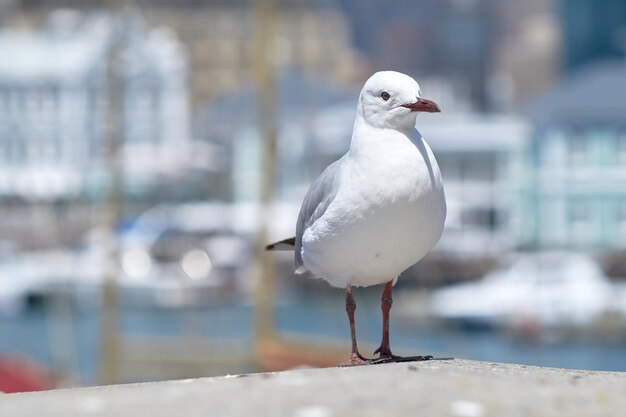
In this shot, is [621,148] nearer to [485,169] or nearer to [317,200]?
[485,169]

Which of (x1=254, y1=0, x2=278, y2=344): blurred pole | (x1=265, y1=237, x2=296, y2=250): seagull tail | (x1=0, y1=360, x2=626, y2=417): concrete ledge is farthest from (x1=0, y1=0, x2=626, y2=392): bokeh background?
(x1=0, y1=360, x2=626, y2=417): concrete ledge

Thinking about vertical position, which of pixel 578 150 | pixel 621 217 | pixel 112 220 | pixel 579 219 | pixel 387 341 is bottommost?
pixel 579 219

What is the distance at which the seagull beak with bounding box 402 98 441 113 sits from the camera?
17.1 ft

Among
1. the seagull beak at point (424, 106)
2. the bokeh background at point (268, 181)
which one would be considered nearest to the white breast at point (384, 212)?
the seagull beak at point (424, 106)

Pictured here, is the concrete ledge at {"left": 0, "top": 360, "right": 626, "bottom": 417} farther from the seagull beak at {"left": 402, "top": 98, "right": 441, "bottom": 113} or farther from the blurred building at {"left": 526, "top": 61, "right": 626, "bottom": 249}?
the blurred building at {"left": 526, "top": 61, "right": 626, "bottom": 249}

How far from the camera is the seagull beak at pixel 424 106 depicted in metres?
5.22

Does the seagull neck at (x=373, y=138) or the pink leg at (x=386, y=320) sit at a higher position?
the seagull neck at (x=373, y=138)

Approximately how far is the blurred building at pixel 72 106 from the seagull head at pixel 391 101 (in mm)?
69748

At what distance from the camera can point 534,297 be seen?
139 ft

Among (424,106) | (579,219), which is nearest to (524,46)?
(579,219)

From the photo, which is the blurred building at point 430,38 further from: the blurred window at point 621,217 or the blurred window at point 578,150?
the blurred window at point 621,217

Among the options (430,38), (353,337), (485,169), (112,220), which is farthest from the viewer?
(430,38)

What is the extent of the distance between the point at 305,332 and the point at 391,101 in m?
38.4

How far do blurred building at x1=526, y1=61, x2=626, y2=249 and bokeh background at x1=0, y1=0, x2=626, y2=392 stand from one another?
85 mm
